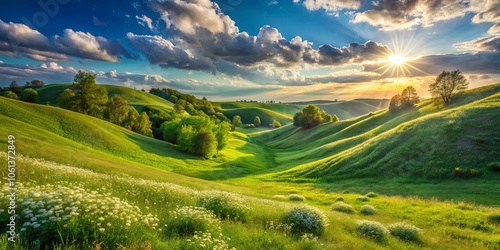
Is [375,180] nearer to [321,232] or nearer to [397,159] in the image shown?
[397,159]

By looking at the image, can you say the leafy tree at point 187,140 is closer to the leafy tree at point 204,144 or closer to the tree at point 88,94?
the leafy tree at point 204,144

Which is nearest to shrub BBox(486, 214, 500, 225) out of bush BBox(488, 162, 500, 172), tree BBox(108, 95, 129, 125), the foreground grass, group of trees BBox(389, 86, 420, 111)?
the foreground grass

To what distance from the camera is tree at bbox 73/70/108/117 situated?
8188cm

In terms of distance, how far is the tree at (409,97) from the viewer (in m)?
102

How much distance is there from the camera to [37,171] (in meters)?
13.8

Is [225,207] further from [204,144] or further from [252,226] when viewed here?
[204,144]

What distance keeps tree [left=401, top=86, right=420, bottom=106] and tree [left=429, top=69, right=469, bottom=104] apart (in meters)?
15.5

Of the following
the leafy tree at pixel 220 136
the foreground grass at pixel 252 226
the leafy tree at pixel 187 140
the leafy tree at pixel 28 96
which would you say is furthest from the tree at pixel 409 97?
the leafy tree at pixel 28 96

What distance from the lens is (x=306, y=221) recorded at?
11.8 metres

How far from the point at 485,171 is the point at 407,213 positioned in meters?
22.6

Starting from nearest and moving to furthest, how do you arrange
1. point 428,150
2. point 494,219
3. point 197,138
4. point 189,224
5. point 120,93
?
point 189,224 < point 494,219 < point 428,150 < point 197,138 < point 120,93

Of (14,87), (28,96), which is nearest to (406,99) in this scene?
(28,96)

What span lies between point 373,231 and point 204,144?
70.0m

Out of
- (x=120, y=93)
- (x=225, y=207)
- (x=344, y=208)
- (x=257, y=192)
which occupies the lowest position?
(x=257, y=192)
